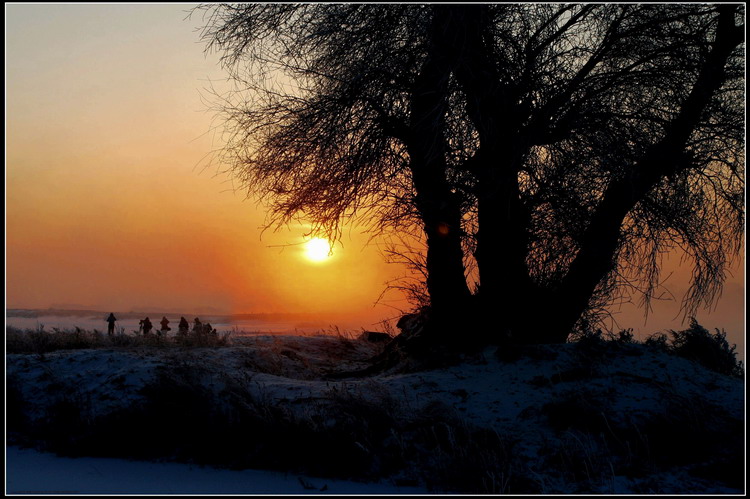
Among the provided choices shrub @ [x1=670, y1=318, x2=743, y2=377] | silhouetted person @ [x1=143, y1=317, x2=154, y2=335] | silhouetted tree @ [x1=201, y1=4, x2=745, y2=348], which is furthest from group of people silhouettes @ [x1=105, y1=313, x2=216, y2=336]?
shrub @ [x1=670, y1=318, x2=743, y2=377]

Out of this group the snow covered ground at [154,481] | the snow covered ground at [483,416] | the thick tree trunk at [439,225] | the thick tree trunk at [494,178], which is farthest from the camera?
the thick tree trunk at [439,225]

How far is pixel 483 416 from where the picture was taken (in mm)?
7754

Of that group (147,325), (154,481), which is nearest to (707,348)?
(154,481)

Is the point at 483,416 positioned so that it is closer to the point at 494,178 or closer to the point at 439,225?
the point at 494,178

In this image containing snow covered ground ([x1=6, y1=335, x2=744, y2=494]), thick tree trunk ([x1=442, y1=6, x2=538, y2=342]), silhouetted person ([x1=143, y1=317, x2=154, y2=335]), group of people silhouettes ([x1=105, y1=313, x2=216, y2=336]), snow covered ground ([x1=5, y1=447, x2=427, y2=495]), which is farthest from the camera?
silhouetted person ([x1=143, y1=317, x2=154, y2=335])

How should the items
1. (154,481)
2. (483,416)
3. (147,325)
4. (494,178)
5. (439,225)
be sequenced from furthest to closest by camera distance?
(147,325) < (439,225) < (494,178) < (483,416) < (154,481)

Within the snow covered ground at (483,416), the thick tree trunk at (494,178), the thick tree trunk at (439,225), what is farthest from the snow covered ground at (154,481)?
the thick tree trunk at (439,225)

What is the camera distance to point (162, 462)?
727 cm

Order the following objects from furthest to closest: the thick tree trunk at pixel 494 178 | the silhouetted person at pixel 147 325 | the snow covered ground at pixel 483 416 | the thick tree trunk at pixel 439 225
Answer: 1. the silhouetted person at pixel 147 325
2. the thick tree trunk at pixel 439 225
3. the thick tree trunk at pixel 494 178
4. the snow covered ground at pixel 483 416

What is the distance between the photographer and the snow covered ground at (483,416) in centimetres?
648

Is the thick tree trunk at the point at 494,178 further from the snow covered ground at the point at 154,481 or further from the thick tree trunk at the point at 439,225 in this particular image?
the snow covered ground at the point at 154,481

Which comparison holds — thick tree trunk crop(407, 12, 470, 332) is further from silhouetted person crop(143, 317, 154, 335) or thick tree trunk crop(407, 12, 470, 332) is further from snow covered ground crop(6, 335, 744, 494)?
silhouetted person crop(143, 317, 154, 335)

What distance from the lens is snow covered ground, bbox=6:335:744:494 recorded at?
6.48 meters

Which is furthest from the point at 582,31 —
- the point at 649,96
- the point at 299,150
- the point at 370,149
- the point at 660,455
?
the point at 660,455
